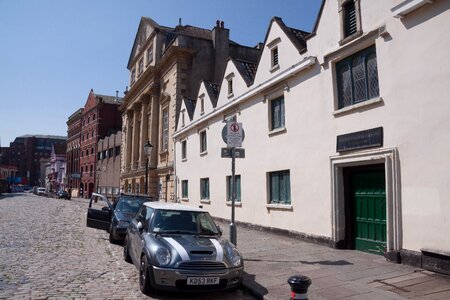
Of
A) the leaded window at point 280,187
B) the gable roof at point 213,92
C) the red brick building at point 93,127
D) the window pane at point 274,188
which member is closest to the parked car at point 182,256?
the leaded window at point 280,187

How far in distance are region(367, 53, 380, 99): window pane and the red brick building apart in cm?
5340

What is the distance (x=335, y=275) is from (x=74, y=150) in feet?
251

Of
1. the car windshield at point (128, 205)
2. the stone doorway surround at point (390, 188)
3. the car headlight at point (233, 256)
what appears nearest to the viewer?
the car headlight at point (233, 256)

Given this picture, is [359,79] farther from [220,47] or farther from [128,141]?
[128,141]

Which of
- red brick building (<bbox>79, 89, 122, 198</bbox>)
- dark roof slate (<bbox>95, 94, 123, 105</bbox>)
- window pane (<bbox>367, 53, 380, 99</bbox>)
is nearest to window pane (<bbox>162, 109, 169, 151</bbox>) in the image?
window pane (<bbox>367, 53, 380, 99</bbox>)

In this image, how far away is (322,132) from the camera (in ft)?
37.9

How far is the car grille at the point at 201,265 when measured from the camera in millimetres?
6316

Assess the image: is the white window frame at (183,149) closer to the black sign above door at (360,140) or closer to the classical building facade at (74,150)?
the black sign above door at (360,140)

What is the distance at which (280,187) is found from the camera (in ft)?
46.4

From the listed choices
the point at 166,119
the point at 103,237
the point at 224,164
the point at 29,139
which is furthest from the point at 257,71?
the point at 29,139

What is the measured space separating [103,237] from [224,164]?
701 cm

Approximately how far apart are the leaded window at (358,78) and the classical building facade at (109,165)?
128 feet

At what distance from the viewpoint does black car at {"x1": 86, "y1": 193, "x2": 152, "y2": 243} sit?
12555 millimetres

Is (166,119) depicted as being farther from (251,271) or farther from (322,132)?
(251,271)
